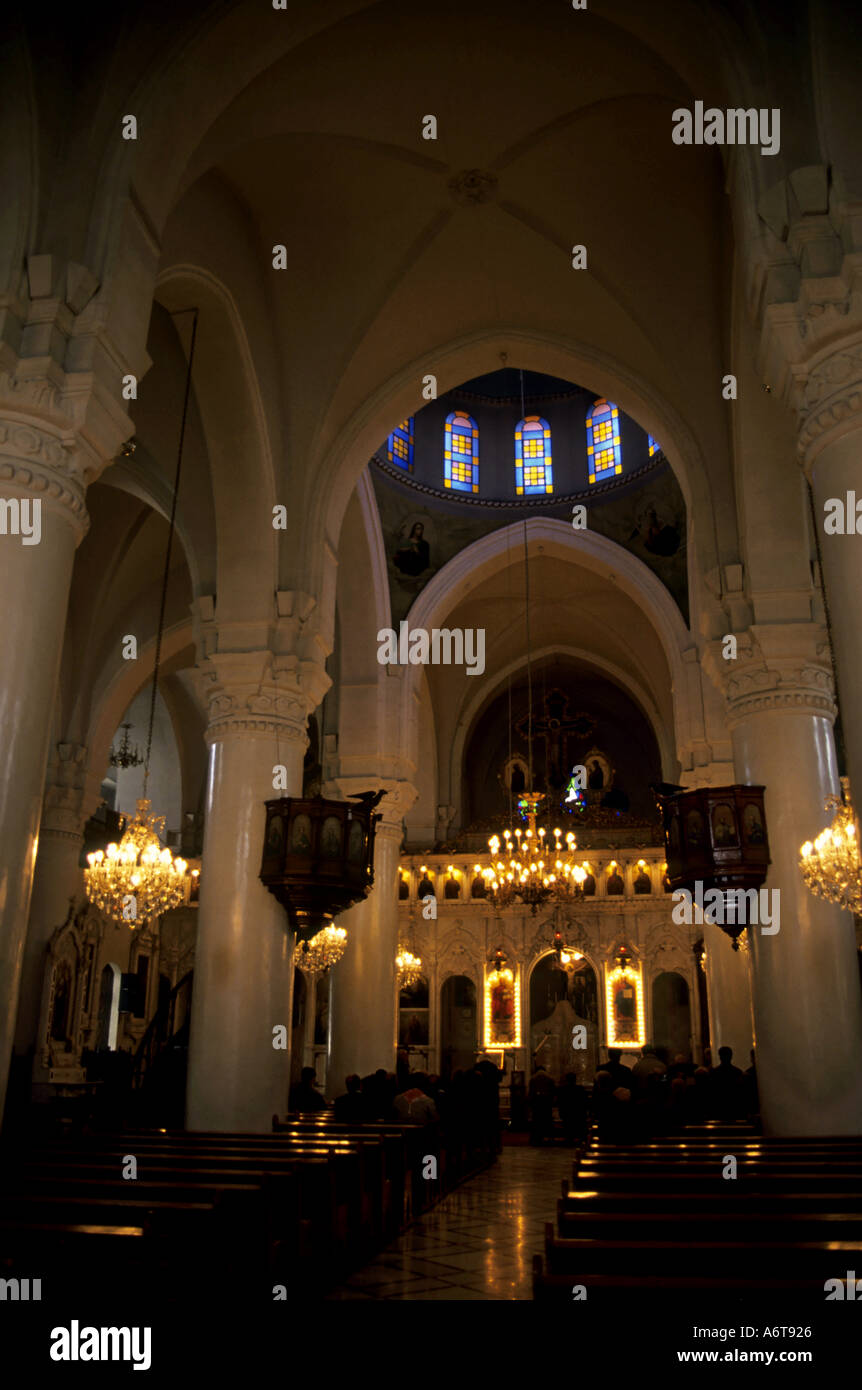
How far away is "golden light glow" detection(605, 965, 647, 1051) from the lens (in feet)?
74.5

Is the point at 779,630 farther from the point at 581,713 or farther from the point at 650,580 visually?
the point at 581,713

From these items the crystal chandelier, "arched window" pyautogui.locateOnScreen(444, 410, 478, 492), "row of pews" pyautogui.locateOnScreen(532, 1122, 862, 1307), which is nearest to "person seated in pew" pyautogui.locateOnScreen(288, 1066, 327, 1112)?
"row of pews" pyautogui.locateOnScreen(532, 1122, 862, 1307)

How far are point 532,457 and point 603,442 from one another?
5.32ft

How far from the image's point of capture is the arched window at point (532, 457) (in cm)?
2242

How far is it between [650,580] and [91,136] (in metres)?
14.5

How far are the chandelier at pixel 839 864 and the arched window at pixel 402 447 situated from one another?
14.7 m

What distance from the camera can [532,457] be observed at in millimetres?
22781

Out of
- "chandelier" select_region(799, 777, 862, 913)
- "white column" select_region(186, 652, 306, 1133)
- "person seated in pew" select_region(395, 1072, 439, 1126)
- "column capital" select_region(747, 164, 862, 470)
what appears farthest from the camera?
"person seated in pew" select_region(395, 1072, 439, 1126)

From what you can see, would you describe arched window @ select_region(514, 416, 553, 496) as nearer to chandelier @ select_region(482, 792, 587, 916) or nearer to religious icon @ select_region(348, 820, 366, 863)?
chandelier @ select_region(482, 792, 587, 916)

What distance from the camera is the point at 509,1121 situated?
68.2 feet

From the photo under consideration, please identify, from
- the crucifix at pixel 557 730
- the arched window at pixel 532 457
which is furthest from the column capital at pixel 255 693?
the crucifix at pixel 557 730

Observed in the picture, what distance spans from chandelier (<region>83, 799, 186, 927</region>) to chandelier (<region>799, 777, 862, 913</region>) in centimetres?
652

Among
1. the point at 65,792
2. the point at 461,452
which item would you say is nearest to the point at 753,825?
the point at 65,792

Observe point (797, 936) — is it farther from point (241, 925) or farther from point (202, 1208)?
point (202, 1208)
